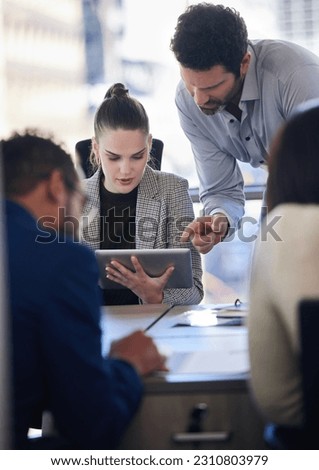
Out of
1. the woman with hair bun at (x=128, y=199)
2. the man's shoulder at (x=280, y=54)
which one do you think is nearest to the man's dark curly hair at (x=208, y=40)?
the man's shoulder at (x=280, y=54)

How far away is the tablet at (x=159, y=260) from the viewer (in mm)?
2521

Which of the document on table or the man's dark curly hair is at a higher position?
the man's dark curly hair

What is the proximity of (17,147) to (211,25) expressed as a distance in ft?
4.17

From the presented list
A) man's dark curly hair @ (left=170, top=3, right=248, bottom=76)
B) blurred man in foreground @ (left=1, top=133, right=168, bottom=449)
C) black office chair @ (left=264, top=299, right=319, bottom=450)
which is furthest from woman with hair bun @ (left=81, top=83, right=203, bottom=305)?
black office chair @ (left=264, top=299, right=319, bottom=450)

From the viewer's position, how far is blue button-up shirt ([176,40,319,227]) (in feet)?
9.36

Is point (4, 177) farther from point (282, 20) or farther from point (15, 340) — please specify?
point (282, 20)

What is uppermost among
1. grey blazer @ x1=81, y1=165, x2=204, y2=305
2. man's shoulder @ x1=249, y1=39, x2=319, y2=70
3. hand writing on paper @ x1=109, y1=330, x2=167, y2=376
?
man's shoulder @ x1=249, y1=39, x2=319, y2=70

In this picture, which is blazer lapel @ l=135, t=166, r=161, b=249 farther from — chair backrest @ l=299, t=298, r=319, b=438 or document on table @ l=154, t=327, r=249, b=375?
chair backrest @ l=299, t=298, r=319, b=438

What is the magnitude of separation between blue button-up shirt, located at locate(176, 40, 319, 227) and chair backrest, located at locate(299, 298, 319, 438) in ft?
Result: 5.38

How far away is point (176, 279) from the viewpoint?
2619mm

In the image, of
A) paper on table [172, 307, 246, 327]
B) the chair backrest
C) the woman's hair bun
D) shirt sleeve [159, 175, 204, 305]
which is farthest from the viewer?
the woman's hair bun

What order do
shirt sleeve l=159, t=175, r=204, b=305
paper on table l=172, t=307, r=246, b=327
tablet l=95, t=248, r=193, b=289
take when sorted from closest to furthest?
paper on table l=172, t=307, r=246, b=327, tablet l=95, t=248, r=193, b=289, shirt sleeve l=159, t=175, r=204, b=305

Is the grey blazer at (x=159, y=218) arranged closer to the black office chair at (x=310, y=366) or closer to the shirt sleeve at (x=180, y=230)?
the shirt sleeve at (x=180, y=230)
